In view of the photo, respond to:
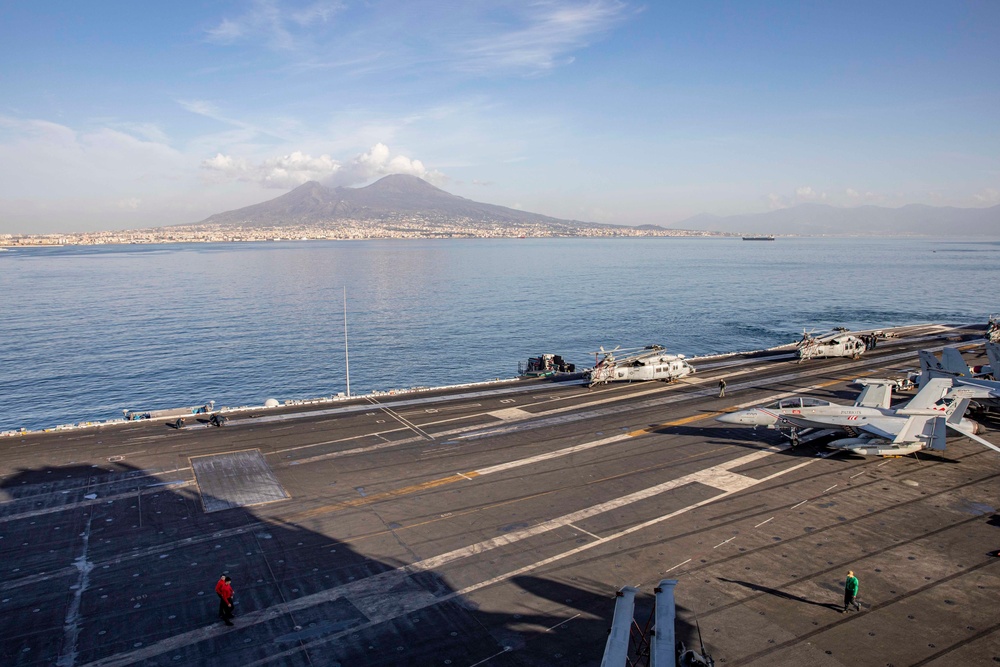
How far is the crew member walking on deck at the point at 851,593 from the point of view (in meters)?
20.4

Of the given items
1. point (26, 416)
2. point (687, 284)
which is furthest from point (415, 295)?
point (26, 416)

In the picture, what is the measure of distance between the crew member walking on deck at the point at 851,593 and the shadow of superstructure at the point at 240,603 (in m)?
8.17

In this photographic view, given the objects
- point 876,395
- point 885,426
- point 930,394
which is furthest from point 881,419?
point 930,394

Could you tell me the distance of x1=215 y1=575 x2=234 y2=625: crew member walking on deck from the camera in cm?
1948

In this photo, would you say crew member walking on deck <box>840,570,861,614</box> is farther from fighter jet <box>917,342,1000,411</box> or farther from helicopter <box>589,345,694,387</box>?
helicopter <box>589,345,694,387</box>

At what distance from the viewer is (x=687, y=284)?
177500 millimetres

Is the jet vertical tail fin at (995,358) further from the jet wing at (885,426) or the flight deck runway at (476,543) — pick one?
the jet wing at (885,426)

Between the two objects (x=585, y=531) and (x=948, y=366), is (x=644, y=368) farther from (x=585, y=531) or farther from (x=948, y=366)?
(x=585, y=531)

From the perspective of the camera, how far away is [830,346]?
64625mm

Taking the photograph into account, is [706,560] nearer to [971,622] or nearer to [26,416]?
[971,622]

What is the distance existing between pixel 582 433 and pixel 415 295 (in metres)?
116

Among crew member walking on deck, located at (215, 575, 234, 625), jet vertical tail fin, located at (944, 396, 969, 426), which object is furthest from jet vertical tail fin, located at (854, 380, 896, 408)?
crew member walking on deck, located at (215, 575, 234, 625)

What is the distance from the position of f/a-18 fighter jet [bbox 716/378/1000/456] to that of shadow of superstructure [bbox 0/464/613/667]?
22.1 meters

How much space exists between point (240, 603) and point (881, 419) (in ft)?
117
